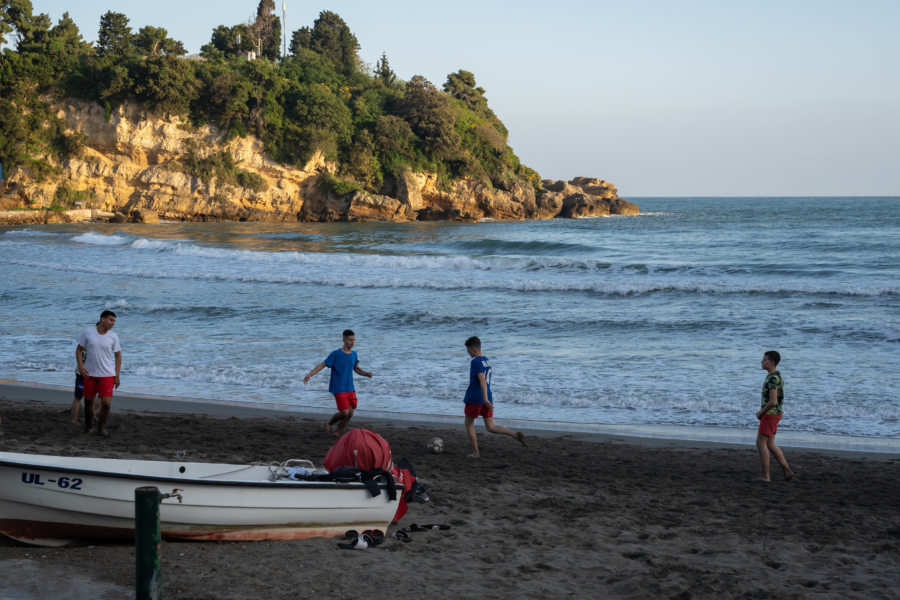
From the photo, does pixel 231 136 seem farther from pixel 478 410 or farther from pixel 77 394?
pixel 478 410

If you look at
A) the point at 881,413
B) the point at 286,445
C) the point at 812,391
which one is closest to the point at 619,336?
the point at 812,391

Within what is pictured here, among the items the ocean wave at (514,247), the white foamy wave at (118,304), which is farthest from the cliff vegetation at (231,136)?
the white foamy wave at (118,304)

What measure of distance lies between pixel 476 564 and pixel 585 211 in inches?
2679

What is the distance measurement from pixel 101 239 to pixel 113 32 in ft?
101

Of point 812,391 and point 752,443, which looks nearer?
point 752,443

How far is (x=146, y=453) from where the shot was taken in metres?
7.91

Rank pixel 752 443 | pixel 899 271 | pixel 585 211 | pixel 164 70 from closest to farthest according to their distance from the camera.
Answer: pixel 752 443
pixel 899 271
pixel 164 70
pixel 585 211

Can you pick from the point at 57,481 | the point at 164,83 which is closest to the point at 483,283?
the point at 57,481

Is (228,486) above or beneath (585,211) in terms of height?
beneath

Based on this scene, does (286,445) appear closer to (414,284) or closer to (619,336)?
(619,336)

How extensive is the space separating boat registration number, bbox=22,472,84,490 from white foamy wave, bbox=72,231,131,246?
3428 centimetres

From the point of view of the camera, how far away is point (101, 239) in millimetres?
37656

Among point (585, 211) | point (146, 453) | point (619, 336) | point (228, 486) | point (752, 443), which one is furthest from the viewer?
point (585, 211)

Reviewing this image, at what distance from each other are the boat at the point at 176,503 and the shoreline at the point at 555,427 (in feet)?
13.6
